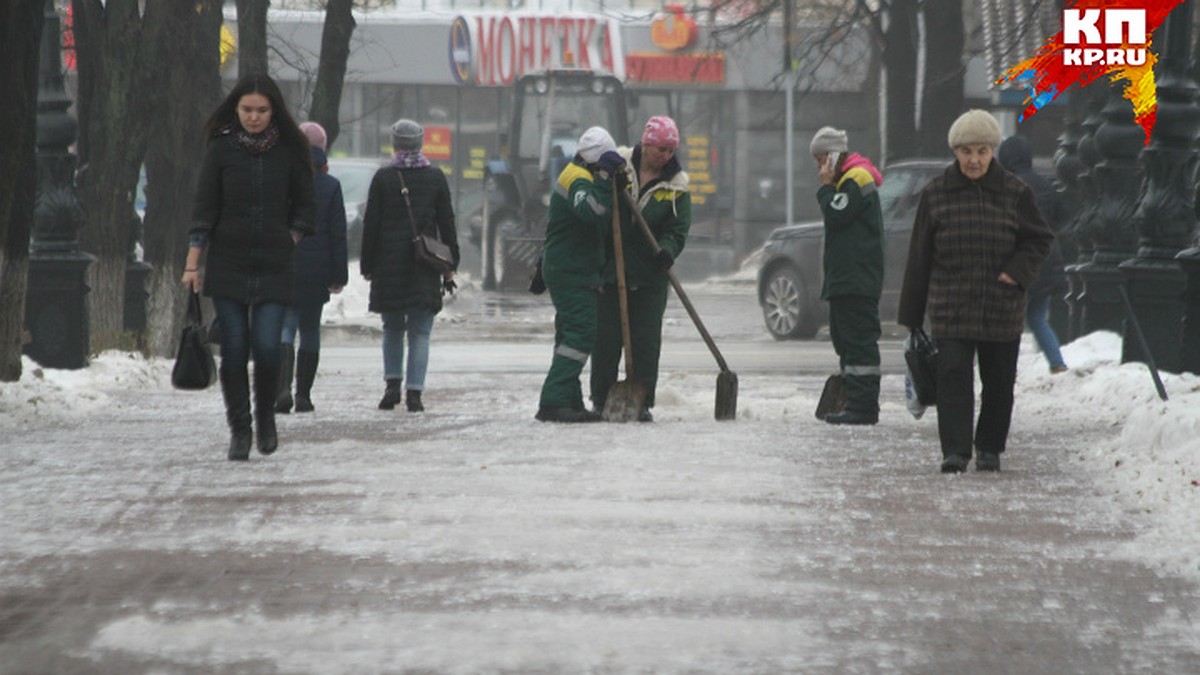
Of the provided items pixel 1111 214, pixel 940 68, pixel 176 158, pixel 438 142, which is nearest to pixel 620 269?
pixel 1111 214

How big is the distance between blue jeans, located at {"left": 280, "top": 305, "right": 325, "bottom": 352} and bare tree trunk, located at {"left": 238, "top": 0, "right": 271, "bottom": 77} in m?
6.73

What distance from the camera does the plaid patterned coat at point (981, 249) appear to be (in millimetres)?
9273

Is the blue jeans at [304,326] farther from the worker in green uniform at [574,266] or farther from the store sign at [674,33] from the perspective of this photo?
the store sign at [674,33]

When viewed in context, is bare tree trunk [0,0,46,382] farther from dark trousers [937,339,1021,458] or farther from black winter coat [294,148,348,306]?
dark trousers [937,339,1021,458]

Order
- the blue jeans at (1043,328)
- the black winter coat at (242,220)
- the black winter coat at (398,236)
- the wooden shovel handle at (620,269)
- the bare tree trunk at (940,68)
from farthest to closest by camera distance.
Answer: the bare tree trunk at (940,68) → the blue jeans at (1043,328) → the black winter coat at (398,236) → the wooden shovel handle at (620,269) → the black winter coat at (242,220)

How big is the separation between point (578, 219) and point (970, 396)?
289 centimetres

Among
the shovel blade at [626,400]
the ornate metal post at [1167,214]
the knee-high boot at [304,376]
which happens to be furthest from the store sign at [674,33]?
the shovel blade at [626,400]

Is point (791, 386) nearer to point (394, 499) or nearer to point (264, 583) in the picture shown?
point (394, 499)

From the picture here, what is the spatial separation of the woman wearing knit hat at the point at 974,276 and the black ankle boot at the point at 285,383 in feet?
14.2

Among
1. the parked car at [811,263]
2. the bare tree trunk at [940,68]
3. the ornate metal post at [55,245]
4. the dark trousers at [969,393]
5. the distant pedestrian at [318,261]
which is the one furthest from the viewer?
the bare tree trunk at [940,68]

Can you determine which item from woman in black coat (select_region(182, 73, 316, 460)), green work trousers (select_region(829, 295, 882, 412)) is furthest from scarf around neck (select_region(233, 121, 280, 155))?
green work trousers (select_region(829, 295, 882, 412))

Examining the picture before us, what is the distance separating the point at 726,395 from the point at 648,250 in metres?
0.96

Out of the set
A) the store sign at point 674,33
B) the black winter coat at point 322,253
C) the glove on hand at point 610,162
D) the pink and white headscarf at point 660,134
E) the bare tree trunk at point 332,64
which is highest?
the store sign at point 674,33

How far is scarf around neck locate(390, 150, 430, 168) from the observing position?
12.6 metres
